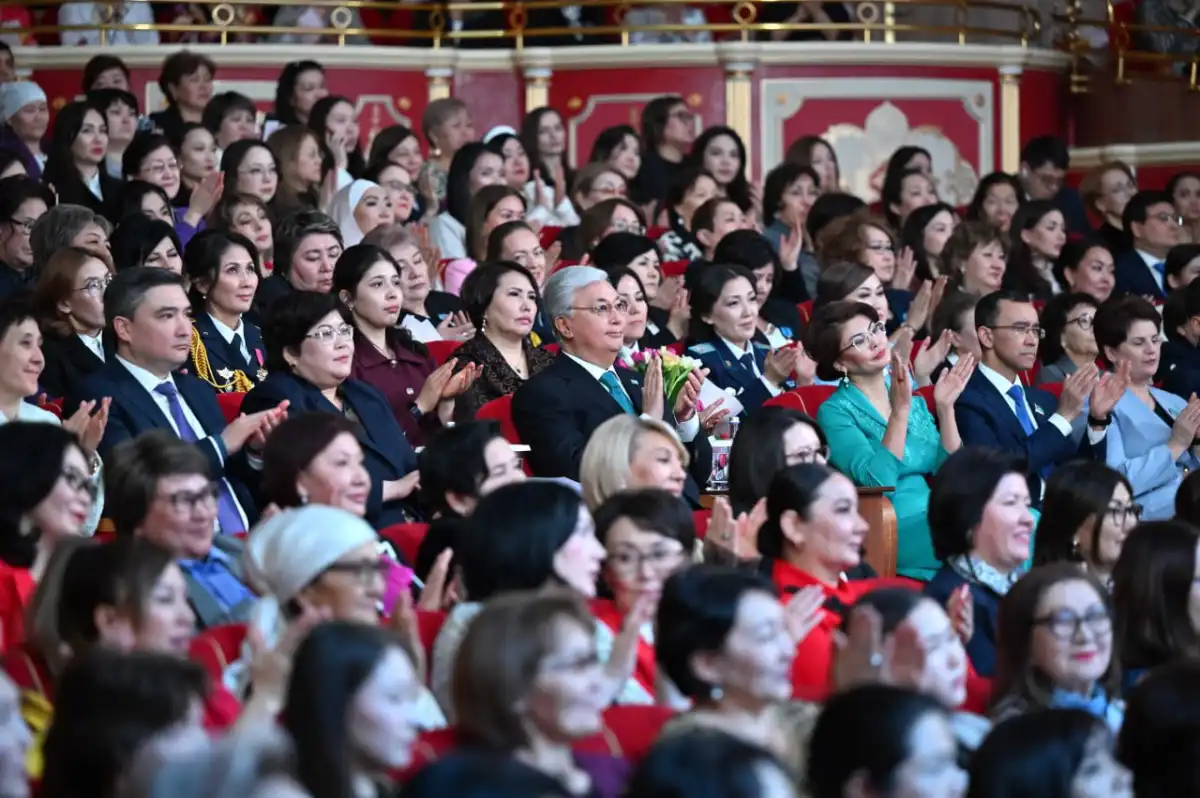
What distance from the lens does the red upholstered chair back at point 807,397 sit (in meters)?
5.30

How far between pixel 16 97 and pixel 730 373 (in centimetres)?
298

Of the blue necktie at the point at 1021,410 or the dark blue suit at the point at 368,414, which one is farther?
the blue necktie at the point at 1021,410

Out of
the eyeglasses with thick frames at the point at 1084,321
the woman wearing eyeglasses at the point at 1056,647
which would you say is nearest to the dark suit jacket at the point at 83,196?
the eyeglasses with thick frames at the point at 1084,321

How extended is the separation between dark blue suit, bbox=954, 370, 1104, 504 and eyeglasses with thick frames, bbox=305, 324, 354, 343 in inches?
62.4

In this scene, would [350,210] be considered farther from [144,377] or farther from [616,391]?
[144,377]

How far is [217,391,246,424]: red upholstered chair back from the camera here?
5.01 metres

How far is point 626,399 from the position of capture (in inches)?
201

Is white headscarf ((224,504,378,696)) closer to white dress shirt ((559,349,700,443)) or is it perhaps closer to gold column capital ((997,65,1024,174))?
white dress shirt ((559,349,700,443))

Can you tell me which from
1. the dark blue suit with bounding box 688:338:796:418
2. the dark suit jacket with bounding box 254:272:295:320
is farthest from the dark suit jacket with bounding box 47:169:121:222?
the dark blue suit with bounding box 688:338:796:418

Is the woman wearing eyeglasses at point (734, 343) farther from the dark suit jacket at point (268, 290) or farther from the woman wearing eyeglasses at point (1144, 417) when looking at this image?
the dark suit jacket at point (268, 290)

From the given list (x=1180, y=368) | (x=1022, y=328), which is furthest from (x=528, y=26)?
(x=1022, y=328)

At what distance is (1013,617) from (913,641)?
0.31 meters

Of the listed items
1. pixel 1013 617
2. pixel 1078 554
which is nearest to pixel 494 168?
pixel 1078 554

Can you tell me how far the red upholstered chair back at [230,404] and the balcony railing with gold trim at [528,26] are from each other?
3.87m
